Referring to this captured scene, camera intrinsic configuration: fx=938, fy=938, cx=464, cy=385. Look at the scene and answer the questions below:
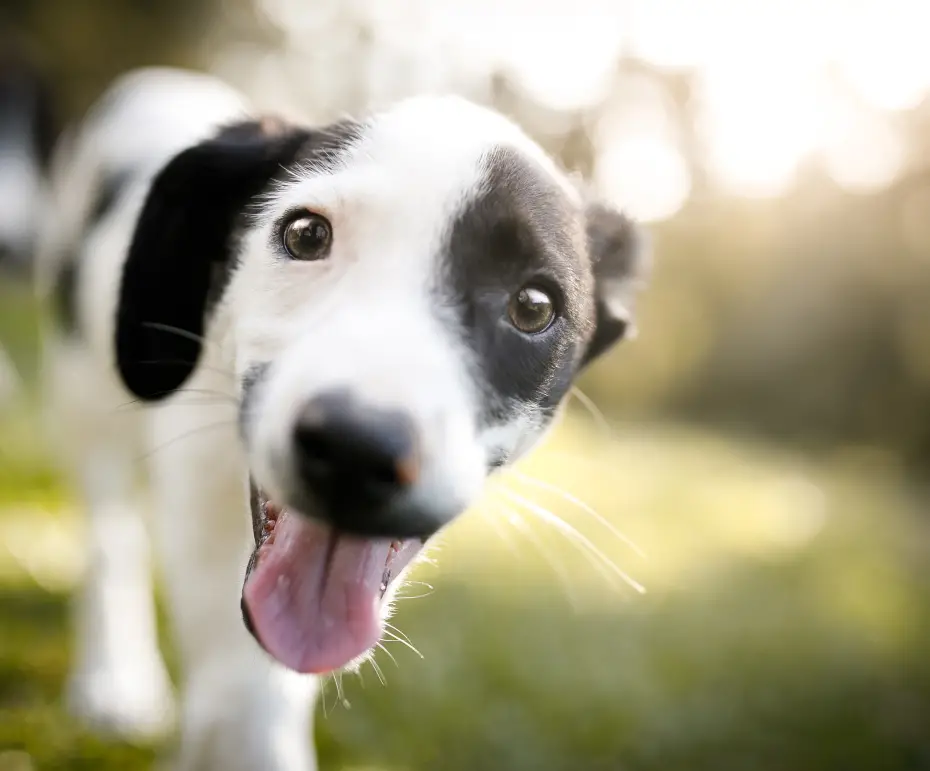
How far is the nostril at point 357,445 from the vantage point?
4.40 ft

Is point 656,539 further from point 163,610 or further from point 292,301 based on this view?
point 292,301

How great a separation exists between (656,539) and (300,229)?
3858 millimetres

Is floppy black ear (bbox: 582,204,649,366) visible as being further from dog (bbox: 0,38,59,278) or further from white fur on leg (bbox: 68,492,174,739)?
dog (bbox: 0,38,59,278)

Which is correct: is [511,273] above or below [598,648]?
above

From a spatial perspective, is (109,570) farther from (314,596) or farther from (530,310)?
(530,310)

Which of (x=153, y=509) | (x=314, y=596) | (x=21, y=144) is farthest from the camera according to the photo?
(x=21, y=144)

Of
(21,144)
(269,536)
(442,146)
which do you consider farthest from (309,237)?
(21,144)

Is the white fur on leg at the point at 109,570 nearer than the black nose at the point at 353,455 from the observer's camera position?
No

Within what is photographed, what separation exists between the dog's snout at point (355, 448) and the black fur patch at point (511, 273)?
1.14 feet

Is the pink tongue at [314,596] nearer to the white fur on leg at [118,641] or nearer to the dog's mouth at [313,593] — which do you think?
the dog's mouth at [313,593]

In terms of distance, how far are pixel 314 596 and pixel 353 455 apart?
416 millimetres

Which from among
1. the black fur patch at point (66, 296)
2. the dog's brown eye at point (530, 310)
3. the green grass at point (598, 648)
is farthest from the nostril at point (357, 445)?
the black fur patch at point (66, 296)

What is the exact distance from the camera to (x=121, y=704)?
116 inches

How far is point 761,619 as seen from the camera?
15.0 feet
